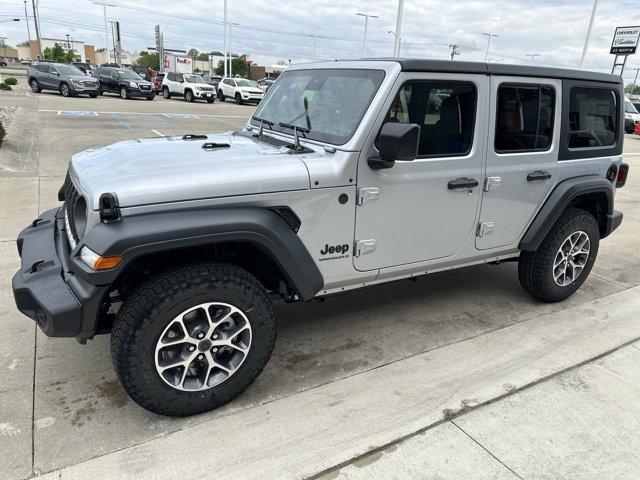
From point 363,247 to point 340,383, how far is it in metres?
0.85

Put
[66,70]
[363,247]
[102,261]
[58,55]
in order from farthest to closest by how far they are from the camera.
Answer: [58,55] → [66,70] → [363,247] → [102,261]

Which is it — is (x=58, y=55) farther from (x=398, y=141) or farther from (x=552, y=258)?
(x=398, y=141)

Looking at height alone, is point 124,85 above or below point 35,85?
above

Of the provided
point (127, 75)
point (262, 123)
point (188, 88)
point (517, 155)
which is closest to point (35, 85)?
point (127, 75)

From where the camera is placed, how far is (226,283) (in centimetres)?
252

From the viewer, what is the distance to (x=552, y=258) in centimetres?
400

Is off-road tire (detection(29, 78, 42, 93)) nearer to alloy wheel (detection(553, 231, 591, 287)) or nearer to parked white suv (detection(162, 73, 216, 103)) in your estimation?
parked white suv (detection(162, 73, 216, 103))

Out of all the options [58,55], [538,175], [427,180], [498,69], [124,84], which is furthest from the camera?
[58,55]

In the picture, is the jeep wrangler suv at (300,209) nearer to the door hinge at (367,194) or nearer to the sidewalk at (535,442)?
the door hinge at (367,194)

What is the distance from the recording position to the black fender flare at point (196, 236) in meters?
2.22

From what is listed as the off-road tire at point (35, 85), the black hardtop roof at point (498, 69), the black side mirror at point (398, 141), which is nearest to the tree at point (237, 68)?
the off-road tire at point (35, 85)

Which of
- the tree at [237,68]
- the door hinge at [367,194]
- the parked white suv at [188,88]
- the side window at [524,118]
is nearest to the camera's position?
the door hinge at [367,194]

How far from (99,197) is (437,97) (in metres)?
2.12

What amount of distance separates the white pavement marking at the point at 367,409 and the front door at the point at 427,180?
746 mm
